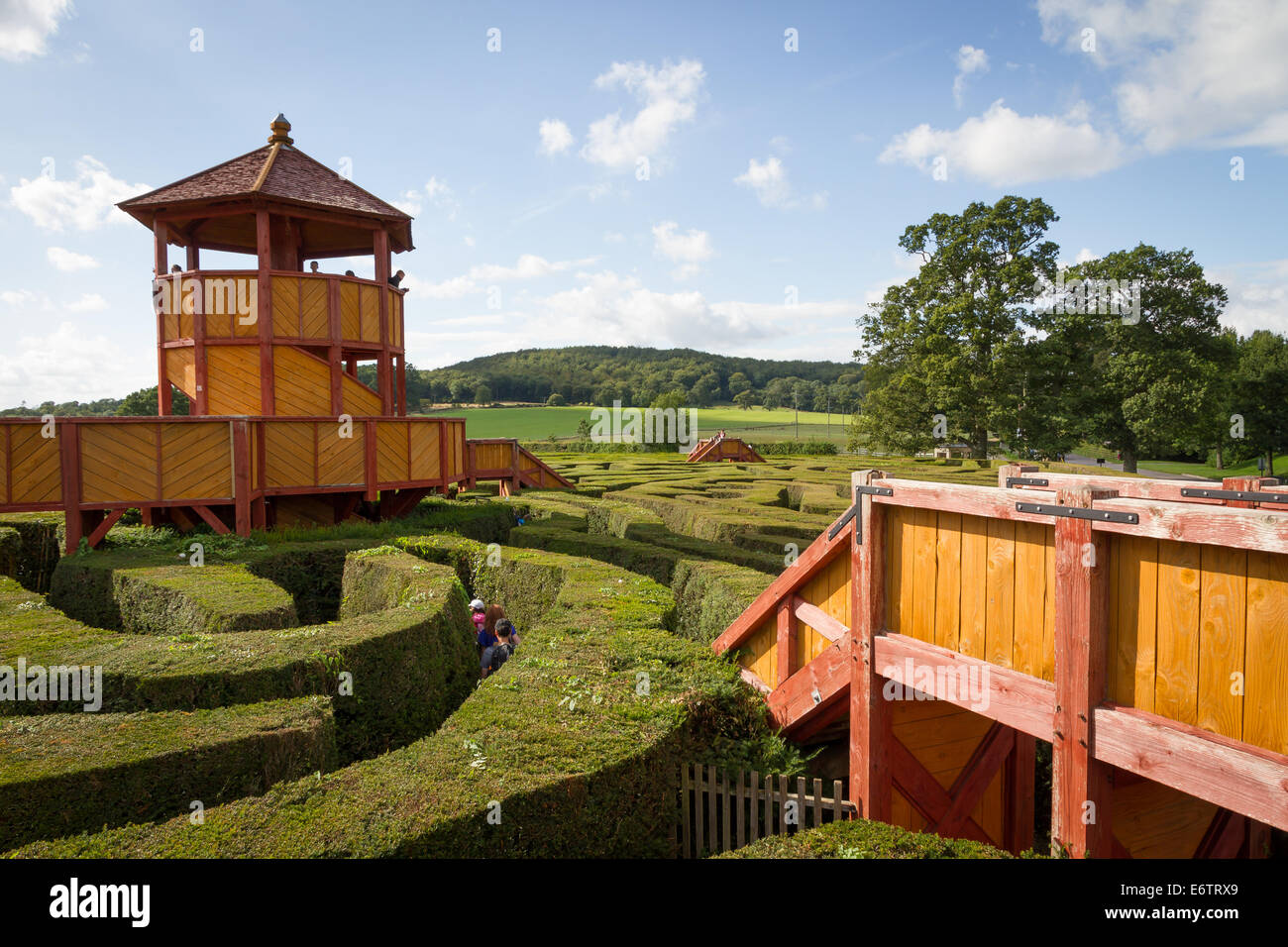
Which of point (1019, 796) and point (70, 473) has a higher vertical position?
point (70, 473)

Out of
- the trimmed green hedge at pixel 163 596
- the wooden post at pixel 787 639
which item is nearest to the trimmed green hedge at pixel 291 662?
the trimmed green hedge at pixel 163 596

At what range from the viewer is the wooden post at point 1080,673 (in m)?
4.19

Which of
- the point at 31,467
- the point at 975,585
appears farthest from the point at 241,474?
the point at 975,585

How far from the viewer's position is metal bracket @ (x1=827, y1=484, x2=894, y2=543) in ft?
19.1

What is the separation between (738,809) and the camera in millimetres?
6125

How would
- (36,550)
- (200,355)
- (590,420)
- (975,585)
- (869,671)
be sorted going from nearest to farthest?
(975,585) → (869,671) → (36,550) → (200,355) → (590,420)

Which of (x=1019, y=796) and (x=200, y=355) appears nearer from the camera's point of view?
(x=1019, y=796)

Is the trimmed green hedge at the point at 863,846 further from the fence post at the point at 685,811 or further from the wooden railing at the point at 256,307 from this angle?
the wooden railing at the point at 256,307

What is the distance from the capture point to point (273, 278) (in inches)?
615

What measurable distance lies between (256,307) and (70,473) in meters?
5.08

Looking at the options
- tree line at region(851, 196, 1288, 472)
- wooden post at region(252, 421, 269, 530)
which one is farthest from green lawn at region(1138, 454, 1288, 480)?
wooden post at region(252, 421, 269, 530)

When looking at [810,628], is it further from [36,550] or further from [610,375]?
[610,375]

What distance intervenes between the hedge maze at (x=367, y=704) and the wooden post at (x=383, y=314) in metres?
5.27

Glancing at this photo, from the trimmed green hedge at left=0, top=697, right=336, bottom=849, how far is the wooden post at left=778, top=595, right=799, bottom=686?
4.30m
